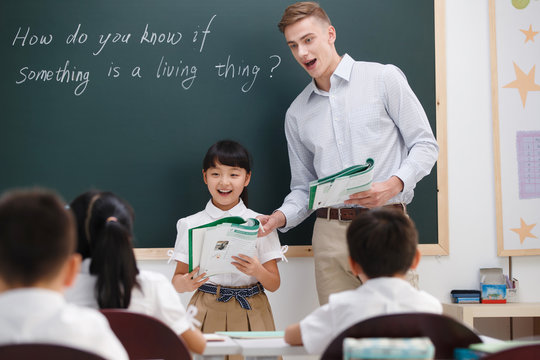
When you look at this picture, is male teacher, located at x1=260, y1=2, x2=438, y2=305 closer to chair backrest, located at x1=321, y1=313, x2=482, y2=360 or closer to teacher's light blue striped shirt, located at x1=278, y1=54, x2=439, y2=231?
teacher's light blue striped shirt, located at x1=278, y1=54, x2=439, y2=231

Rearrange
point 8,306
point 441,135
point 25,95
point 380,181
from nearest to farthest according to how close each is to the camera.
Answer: point 8,306, point 380,181, point 25,95, point 441,135

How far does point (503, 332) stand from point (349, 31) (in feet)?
6.62

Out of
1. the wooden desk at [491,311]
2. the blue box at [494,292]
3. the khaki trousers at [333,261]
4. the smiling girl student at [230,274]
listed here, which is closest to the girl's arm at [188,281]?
the smiling girl student at [230,274]

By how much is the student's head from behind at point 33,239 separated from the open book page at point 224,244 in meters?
1.33

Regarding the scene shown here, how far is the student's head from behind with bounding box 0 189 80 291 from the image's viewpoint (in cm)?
118

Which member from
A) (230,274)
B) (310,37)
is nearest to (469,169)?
(310,37)

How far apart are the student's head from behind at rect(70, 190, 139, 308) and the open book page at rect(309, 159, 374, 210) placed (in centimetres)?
101

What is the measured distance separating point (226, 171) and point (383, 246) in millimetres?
1470

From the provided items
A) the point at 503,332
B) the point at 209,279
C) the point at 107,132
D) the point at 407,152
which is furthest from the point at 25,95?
the point at 503,332

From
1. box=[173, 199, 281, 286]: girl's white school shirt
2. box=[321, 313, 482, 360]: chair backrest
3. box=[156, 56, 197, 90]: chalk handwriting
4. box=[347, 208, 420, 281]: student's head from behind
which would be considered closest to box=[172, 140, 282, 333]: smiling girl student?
box=[173, 199, 281, 286]: girl's white school shirt

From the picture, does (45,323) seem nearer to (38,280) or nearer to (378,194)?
(38,280)

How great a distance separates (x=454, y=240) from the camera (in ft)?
11.3

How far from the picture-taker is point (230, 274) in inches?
116

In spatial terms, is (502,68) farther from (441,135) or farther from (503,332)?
(503,332)
